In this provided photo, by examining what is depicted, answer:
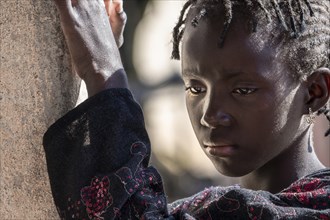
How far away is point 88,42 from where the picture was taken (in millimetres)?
3164

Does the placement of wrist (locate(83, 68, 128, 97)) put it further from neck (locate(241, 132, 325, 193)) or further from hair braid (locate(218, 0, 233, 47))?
neck (locate(241, 132, 325, 193))

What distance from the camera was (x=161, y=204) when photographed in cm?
308

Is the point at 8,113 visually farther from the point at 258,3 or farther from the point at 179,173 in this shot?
the point at 179,173

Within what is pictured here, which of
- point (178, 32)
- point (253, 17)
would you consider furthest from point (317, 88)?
point (178, 32)

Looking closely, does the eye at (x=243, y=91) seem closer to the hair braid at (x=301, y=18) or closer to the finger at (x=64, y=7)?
the hair braid at (x=301, y=18)

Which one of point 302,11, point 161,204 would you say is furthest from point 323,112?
point 161,204

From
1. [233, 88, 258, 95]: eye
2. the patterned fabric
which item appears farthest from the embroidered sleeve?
[233, 88, 258, 95]: eye

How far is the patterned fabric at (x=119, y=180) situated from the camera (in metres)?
3.01

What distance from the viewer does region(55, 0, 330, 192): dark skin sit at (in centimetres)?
316

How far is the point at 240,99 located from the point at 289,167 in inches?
14.7

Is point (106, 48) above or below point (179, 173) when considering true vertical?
above

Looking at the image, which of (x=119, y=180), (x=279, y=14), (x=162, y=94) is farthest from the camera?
(x=162, y=94)

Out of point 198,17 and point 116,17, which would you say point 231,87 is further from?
point 116,17

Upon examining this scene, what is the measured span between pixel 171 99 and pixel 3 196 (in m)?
8.39
